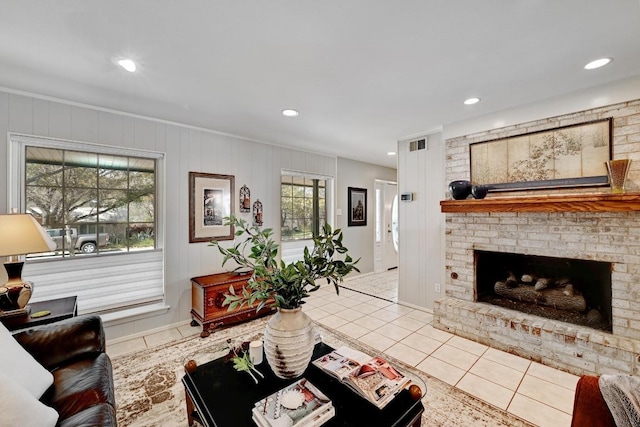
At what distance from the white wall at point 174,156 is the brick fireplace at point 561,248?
2.54 metres

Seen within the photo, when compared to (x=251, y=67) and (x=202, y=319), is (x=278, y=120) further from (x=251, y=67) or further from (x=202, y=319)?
(x=202, y=319)

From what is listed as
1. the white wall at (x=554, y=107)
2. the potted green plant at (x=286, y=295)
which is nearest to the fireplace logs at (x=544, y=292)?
the white wall at (x=554, y=107)

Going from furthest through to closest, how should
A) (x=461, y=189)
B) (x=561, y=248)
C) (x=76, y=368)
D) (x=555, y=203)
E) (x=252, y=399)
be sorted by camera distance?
(x=461, y=189) < (x=561, y=248) < (x=555, y=203) < (x=76, y=368) < (x=252, y=399)

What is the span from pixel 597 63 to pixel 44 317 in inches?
175

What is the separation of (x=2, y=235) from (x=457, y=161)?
4115mm

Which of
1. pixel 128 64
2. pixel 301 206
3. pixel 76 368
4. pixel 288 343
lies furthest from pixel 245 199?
pixel 288 343

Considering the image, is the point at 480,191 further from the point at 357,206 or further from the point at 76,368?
the point at 76,368

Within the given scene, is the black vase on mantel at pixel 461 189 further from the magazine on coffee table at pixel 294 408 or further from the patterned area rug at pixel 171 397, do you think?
the magazine on coffee table at pixel 294 408

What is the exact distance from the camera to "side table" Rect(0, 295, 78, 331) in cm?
192

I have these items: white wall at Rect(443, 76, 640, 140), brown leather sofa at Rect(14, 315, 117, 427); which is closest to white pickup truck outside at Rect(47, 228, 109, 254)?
brown leather sofa at Rect(14, 315, 117, 427)

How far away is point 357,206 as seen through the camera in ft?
17.9

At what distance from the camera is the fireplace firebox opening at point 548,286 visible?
8.43 ft

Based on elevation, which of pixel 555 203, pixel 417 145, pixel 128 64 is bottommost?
pixel 555 203

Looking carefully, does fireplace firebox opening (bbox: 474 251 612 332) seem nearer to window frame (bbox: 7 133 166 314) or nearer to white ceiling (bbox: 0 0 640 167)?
white ceiling (bbox: 0 0 640 167)
